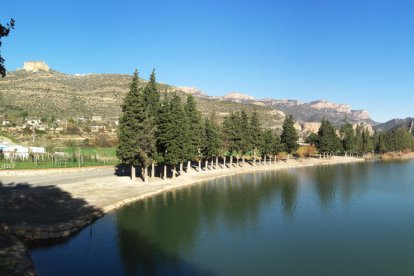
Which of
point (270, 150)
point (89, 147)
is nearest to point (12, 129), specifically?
point (89, 147)

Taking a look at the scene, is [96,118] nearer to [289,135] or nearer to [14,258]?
[289,135]

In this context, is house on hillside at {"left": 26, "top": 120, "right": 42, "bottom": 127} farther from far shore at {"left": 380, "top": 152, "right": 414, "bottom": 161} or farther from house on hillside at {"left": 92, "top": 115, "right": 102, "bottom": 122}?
far shore at {"left": 380, "top": 152, "right": 414, "bottom": 161}

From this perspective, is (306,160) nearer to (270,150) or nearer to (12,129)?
(270,150)

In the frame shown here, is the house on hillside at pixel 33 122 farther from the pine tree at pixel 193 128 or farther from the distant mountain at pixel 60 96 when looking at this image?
the pine tree at pixel 193 128

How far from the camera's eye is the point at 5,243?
2698 cm

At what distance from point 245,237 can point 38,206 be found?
23133mm

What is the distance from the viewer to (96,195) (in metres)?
46.4

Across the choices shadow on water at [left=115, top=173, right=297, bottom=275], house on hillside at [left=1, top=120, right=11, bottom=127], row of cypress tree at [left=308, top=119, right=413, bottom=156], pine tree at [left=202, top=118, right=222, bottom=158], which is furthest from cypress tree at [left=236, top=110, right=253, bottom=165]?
house on hillside at [left=1, top=120, right=11, bottom=127]

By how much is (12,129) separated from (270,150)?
3200 inches

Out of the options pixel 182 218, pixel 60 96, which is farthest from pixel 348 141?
pixel 60 96

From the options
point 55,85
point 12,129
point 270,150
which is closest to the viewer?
point 270,150

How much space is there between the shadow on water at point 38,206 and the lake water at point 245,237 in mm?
3151

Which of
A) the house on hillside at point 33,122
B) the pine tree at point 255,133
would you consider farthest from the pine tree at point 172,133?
the house on hillside at point 33,122

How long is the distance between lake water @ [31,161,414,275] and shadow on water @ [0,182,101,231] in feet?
10.3
